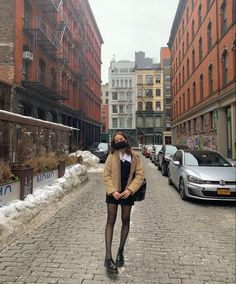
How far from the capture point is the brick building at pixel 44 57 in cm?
1855

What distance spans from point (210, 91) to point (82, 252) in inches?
876

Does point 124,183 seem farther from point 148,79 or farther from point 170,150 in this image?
point 148,79

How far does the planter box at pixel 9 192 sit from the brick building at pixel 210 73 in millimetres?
15105

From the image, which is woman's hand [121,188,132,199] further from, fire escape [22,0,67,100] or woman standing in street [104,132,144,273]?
fire escape [22,0,67,100]

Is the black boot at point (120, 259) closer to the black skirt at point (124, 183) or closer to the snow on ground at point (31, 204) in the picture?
the black skirt at point (124, 183)

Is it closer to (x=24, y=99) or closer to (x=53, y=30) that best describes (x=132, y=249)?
(x=24, y=99)

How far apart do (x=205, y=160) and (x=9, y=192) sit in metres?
6.30

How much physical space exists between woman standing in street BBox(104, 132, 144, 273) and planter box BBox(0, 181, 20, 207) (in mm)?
3219

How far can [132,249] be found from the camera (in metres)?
4.94

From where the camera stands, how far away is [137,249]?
16.2ft

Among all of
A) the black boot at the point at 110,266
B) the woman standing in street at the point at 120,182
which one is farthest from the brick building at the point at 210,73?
the black boot at the point at 110,266

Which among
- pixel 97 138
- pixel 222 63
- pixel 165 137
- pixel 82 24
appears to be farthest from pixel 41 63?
pixel 165 137

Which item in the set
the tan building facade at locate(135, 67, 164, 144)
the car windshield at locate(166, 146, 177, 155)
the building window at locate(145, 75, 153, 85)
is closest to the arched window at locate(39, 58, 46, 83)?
the car windshield at locate(166, 146, 177, 155)

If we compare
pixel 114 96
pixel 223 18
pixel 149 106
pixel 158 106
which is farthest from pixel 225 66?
pixel 114 96
